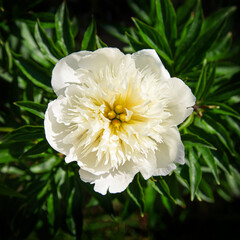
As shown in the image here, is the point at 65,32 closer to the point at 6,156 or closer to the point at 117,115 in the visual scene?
the point at 117,115

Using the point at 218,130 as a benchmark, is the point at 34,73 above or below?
above

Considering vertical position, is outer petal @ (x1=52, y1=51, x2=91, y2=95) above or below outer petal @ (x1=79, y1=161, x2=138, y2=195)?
above

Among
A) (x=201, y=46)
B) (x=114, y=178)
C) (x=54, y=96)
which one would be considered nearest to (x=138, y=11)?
(x=201, y=46)

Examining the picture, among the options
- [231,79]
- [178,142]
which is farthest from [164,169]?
[231,79]

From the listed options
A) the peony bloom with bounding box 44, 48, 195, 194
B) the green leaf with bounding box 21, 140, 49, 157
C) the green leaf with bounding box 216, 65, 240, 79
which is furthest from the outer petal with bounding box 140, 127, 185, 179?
the green leaf with bounding box 216, 65, 240, 79

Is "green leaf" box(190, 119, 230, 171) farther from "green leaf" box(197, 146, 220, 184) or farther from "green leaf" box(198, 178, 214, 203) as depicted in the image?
"green leaf" box(198, 178, 214, 203)

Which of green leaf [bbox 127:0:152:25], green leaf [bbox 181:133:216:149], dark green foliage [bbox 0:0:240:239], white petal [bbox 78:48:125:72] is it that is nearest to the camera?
white petal [bbox 78:48:125:72]
